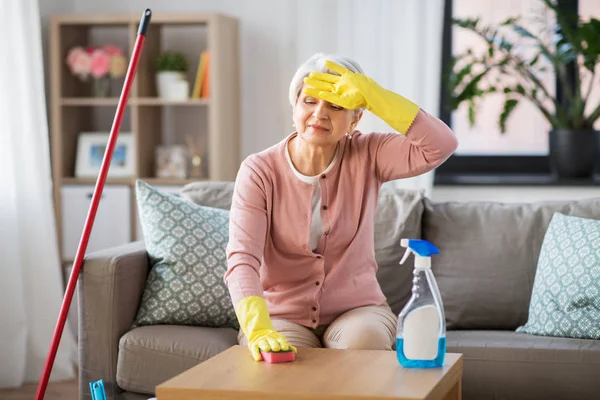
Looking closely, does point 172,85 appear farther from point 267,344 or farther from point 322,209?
point 267,344

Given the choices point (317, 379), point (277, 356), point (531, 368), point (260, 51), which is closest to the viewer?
point (317, 379)

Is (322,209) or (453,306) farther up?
(322,209)

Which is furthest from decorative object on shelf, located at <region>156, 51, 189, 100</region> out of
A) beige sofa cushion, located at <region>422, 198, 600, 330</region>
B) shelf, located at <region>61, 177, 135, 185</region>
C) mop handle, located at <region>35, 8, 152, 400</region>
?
beige sofa cushion, located at <region>422, 198, 600, 330</region>

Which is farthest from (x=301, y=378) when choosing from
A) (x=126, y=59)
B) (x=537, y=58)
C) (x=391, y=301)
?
(x=126, y=59)

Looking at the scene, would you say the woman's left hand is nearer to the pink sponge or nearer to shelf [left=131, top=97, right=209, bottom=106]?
the pink sponge

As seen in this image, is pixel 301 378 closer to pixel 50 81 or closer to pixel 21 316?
pixel 21 316

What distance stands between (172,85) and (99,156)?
1.46 ft

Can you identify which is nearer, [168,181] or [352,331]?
[352,331]

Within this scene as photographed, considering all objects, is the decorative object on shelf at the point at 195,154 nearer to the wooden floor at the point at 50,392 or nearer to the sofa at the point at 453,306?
the sofa at the point at 453,306

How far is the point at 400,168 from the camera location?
230 cm

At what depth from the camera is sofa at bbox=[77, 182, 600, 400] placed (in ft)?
8.34

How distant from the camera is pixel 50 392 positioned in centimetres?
344

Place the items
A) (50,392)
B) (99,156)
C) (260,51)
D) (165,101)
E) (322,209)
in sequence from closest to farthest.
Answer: (322,209) < (50,392) < (165,101) < (99,156) < (260,51)

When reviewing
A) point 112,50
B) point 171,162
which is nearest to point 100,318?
point 171,162
